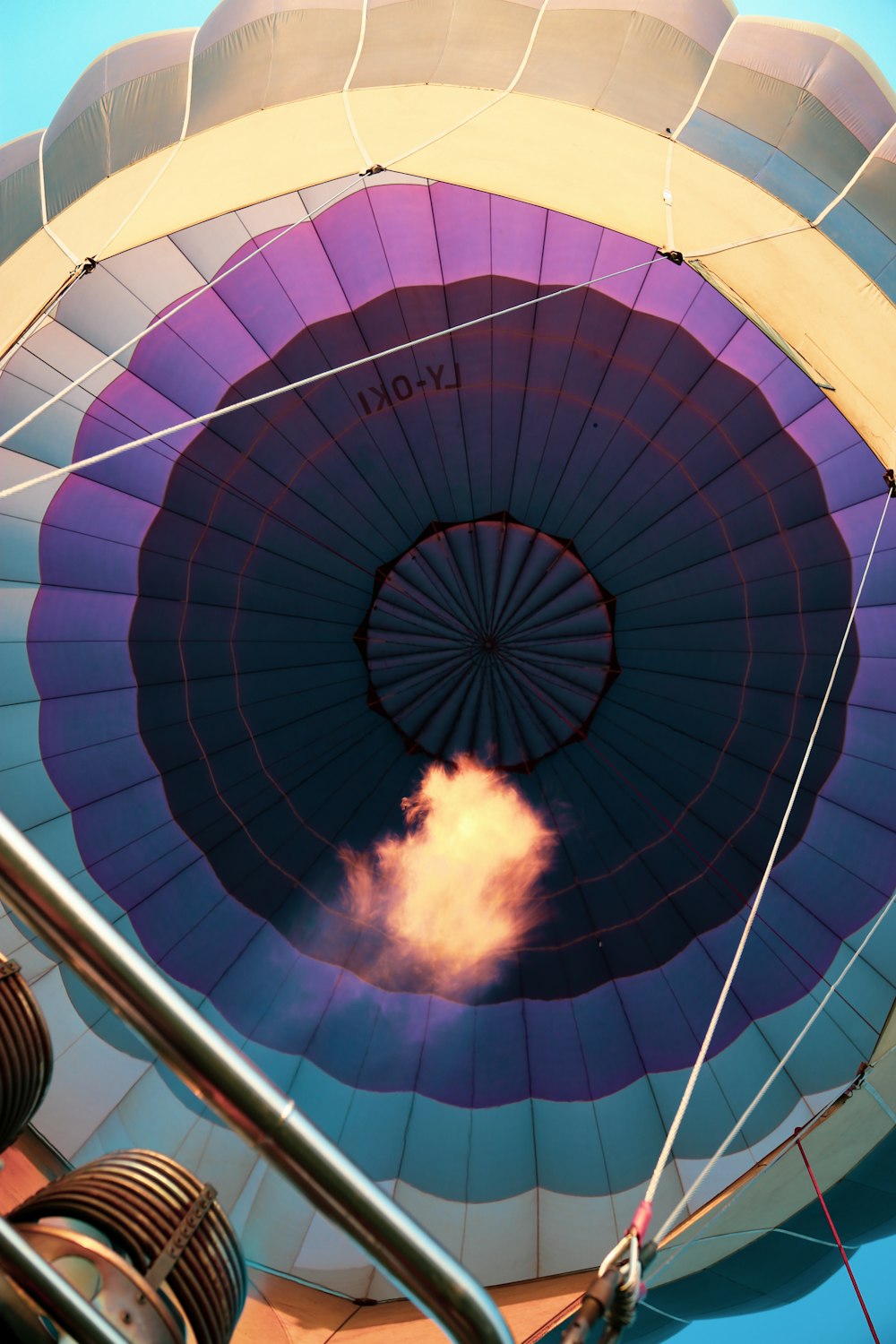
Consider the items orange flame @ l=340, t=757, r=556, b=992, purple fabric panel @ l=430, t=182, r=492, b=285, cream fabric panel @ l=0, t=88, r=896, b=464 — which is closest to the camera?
cream fabric panel @ l=0, t=88, r=896, b=464

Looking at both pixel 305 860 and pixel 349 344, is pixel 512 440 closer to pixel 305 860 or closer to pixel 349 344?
pixel 349 344

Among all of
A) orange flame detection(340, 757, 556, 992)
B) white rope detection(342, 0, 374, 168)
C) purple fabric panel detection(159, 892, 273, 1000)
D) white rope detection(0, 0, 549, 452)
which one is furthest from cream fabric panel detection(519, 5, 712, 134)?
purple fabric panel detection(159, 892, 273, 1000)

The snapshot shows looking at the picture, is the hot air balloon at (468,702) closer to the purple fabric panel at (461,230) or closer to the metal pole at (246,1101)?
the purple fabric panel at (461,230)

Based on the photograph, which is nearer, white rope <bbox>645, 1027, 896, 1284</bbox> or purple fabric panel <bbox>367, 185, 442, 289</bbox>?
purple fabric panel <bbox>367, 185, 442, 289</bbox>

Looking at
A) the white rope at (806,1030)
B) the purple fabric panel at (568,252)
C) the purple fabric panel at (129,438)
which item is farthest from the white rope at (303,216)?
the white rope at (806,1030)

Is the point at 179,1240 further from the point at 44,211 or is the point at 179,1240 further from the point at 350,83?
the point at 350,83

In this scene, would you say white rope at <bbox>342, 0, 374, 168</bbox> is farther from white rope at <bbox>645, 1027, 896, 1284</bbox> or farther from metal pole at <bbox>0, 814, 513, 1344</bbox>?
white rope at <bbox>645, 1027, 896, 1284</bbox>

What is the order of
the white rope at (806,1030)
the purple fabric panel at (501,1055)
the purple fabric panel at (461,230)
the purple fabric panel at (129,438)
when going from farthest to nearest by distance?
the purple fabric panel at (501,1055) < the white rope at (806,1030) < the purple fabric panel at (129,438) < the purple fabric panel at (461,230)
